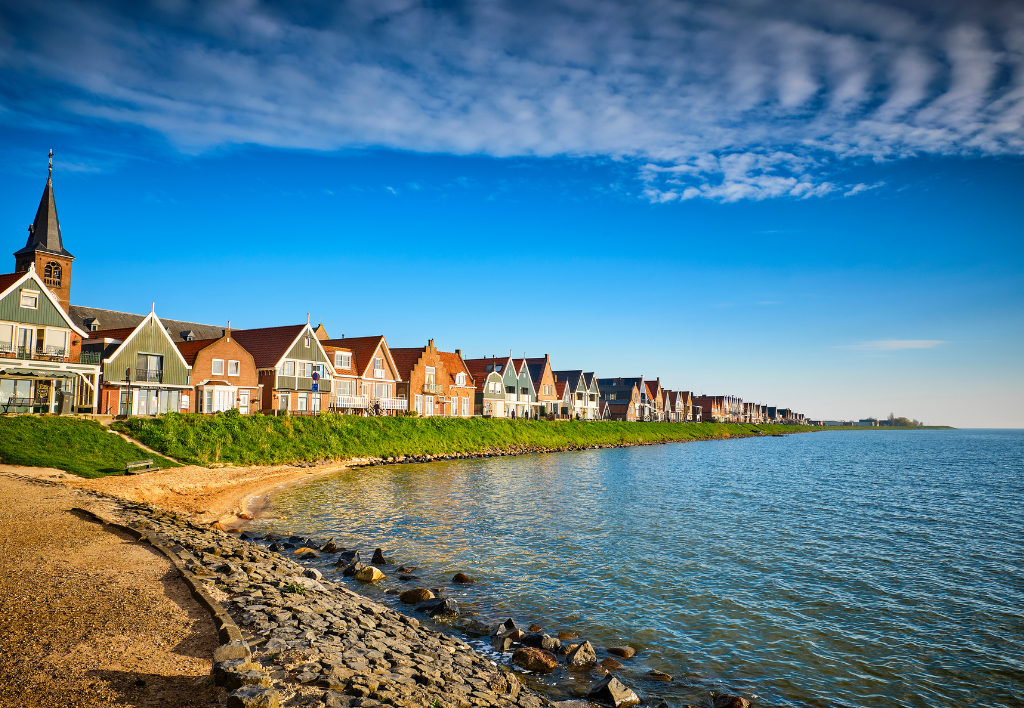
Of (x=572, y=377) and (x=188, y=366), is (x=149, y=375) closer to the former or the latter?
(x=188, y=366)

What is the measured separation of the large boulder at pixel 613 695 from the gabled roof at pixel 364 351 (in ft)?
189

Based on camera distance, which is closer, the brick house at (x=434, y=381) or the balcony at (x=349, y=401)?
the balcony at (x=349, y=401)

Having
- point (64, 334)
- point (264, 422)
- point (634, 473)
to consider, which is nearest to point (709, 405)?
point (634, 473)

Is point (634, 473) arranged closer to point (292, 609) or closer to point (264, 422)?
point (264, 422)

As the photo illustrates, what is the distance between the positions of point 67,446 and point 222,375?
2096 centimetres

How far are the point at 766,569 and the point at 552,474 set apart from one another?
1092 inches

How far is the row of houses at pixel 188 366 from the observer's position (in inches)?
1566

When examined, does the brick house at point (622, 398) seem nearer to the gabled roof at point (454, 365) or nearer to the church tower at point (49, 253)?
the gabled roof at point (454, 365)

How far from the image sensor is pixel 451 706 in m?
9.01

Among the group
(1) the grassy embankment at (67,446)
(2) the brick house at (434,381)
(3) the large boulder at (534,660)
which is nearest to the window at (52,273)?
(1) the grassy embankment at (67,446)

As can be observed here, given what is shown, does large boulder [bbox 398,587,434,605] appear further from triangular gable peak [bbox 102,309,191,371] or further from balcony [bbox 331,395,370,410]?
balcony [bbox 331,395,370,410]

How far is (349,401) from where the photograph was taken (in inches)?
2440

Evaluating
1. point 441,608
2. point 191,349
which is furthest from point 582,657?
point 191,349

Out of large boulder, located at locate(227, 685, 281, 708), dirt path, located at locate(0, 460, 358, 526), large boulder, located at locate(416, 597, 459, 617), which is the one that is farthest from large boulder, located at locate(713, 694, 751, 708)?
dirt path, located at locate(0, 460, 358, 526)
